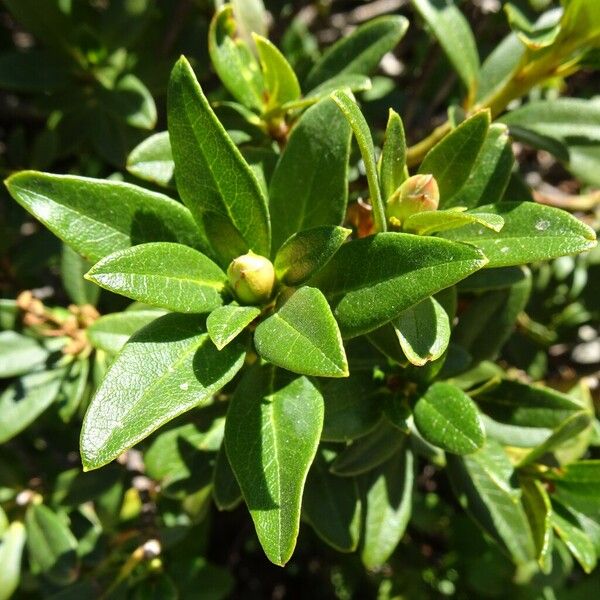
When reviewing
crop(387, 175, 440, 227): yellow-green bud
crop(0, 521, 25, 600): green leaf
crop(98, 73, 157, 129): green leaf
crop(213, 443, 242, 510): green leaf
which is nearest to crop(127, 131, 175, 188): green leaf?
crop(98, 73, 157, 129): green leaf

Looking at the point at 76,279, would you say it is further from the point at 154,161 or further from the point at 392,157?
the point at 392,157

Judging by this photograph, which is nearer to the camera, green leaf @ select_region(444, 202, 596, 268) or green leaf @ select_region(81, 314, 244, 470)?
green leaf @ select_region(81, 314, 244, 470)

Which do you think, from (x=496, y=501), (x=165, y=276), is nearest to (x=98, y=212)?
(x=165, y=276)

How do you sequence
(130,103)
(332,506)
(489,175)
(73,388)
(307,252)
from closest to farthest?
(307,252), (489,175), (332,506), (73,388), (130,103)

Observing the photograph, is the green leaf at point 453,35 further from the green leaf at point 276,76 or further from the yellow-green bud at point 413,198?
the yellow-green bud at point 413,198

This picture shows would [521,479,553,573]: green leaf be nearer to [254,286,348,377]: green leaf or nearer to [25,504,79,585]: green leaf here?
[254,286,348,377]: green leaf

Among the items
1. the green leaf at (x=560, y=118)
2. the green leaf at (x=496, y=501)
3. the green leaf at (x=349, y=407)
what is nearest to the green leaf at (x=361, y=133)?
the green leaf at (x=349, y=407)
